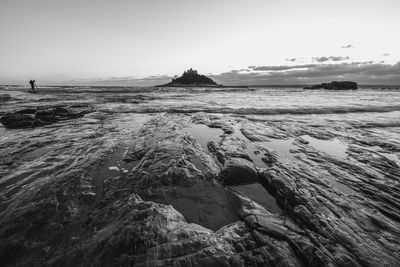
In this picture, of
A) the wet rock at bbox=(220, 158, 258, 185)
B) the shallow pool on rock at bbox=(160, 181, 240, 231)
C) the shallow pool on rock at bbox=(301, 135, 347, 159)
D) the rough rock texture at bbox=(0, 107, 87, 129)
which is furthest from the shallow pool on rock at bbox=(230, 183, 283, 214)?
the rough rock texture at bbox=(0, 107, 87, 129)

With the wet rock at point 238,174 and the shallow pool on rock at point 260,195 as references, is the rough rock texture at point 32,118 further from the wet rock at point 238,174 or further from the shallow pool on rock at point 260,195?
the shallow pool on rock at point 260,195

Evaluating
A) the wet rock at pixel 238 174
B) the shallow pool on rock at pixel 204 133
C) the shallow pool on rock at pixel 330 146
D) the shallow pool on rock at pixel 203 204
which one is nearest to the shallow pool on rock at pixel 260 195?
the wet rock at pixel 238 174

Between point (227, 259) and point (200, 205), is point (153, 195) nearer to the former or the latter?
point (200, 205)

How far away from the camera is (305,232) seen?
117 inches

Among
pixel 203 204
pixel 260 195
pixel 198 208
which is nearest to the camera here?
pixel 198 208

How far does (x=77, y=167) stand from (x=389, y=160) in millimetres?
9656

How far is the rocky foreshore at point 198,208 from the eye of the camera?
257 centimetres

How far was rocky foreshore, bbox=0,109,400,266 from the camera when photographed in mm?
2574

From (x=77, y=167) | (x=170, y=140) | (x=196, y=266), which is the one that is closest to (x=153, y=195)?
(x=196, y=266)

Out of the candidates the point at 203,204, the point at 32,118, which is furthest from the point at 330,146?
the point at 32,118

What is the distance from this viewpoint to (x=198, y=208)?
3.73 m

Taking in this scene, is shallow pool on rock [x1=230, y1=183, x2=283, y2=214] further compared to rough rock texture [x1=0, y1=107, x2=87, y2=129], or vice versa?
rough rock texture [x1=0, y1=107, x2=87, y2=129]

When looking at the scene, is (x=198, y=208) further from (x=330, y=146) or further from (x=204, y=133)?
(x=330, y=146)

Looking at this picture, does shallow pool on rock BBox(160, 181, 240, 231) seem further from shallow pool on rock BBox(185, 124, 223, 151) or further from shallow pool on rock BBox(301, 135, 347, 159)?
shallow pool on rock BBox(301, 135, 347, 159)
